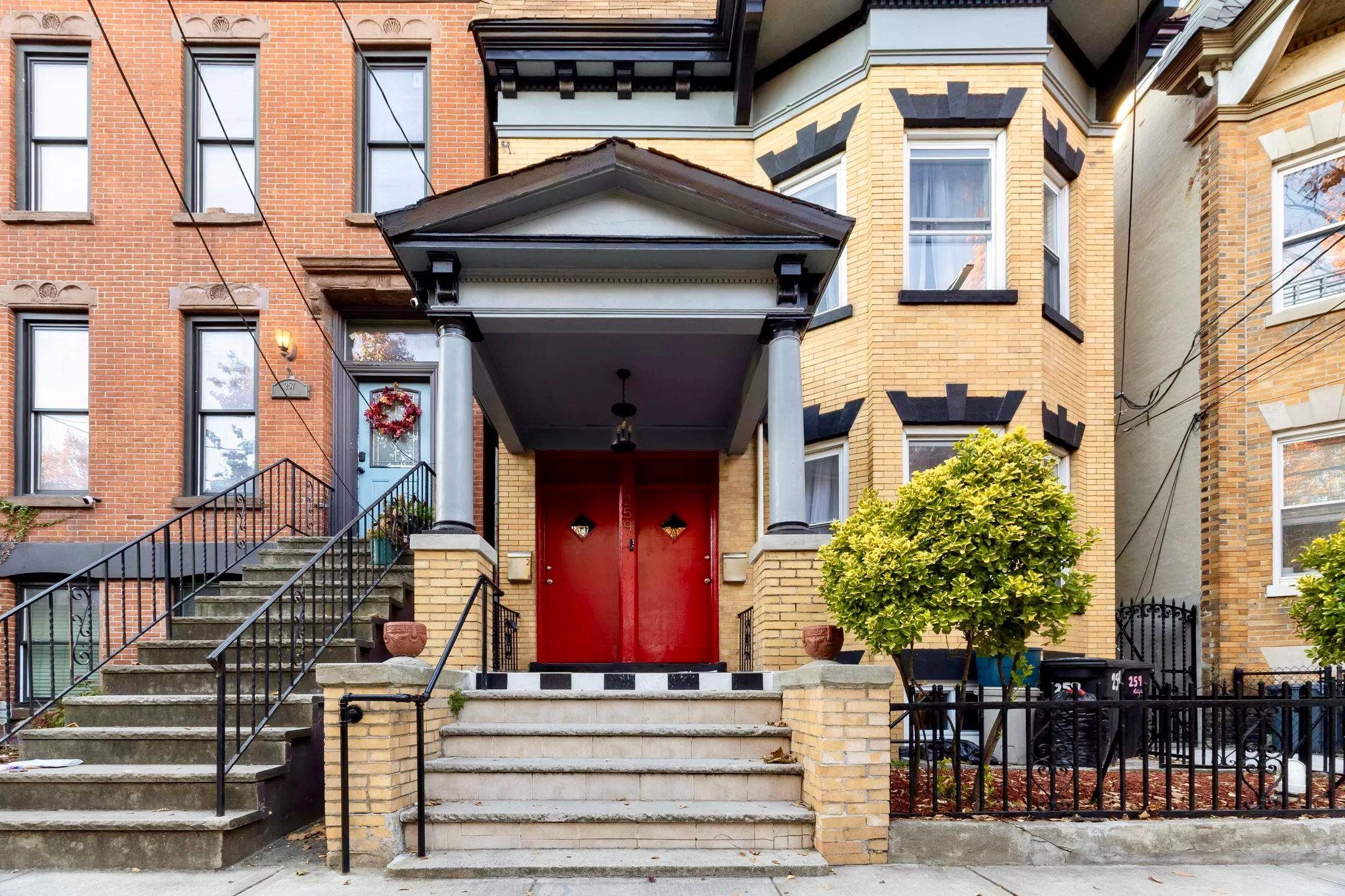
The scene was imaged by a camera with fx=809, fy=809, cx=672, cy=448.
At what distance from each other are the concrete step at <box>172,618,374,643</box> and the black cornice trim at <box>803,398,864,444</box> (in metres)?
4.55

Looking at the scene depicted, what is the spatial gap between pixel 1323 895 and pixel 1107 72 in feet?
27.5

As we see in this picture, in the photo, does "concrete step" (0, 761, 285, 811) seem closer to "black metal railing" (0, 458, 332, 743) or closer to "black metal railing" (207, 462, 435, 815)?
"black metal railing" (207, 462, 435, 815)

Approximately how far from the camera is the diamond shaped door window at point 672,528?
9.91 meters

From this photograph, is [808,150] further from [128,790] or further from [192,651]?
[128,790]

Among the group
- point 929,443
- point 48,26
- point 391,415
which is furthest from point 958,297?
point 48,26

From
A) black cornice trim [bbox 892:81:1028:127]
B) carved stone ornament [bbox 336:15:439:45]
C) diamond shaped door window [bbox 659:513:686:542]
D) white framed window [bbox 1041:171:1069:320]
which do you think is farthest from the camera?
diamond shaped door window [bbox 659:513:686:542]

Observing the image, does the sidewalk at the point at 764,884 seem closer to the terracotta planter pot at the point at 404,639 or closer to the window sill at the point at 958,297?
the terracotta planter pot at the point at 404,639

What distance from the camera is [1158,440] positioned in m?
10.7

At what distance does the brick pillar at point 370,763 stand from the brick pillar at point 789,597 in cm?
266

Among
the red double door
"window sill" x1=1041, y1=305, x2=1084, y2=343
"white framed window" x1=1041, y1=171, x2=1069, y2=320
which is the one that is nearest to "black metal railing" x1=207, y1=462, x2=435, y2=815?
the red double door

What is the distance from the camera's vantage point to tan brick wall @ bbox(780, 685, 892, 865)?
15.7 ft

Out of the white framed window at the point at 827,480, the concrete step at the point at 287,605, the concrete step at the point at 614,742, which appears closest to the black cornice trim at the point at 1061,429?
the white framed window at the point at 827,480

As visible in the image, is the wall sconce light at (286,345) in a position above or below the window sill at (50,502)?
above

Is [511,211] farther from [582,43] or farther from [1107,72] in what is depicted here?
[1107,72]
